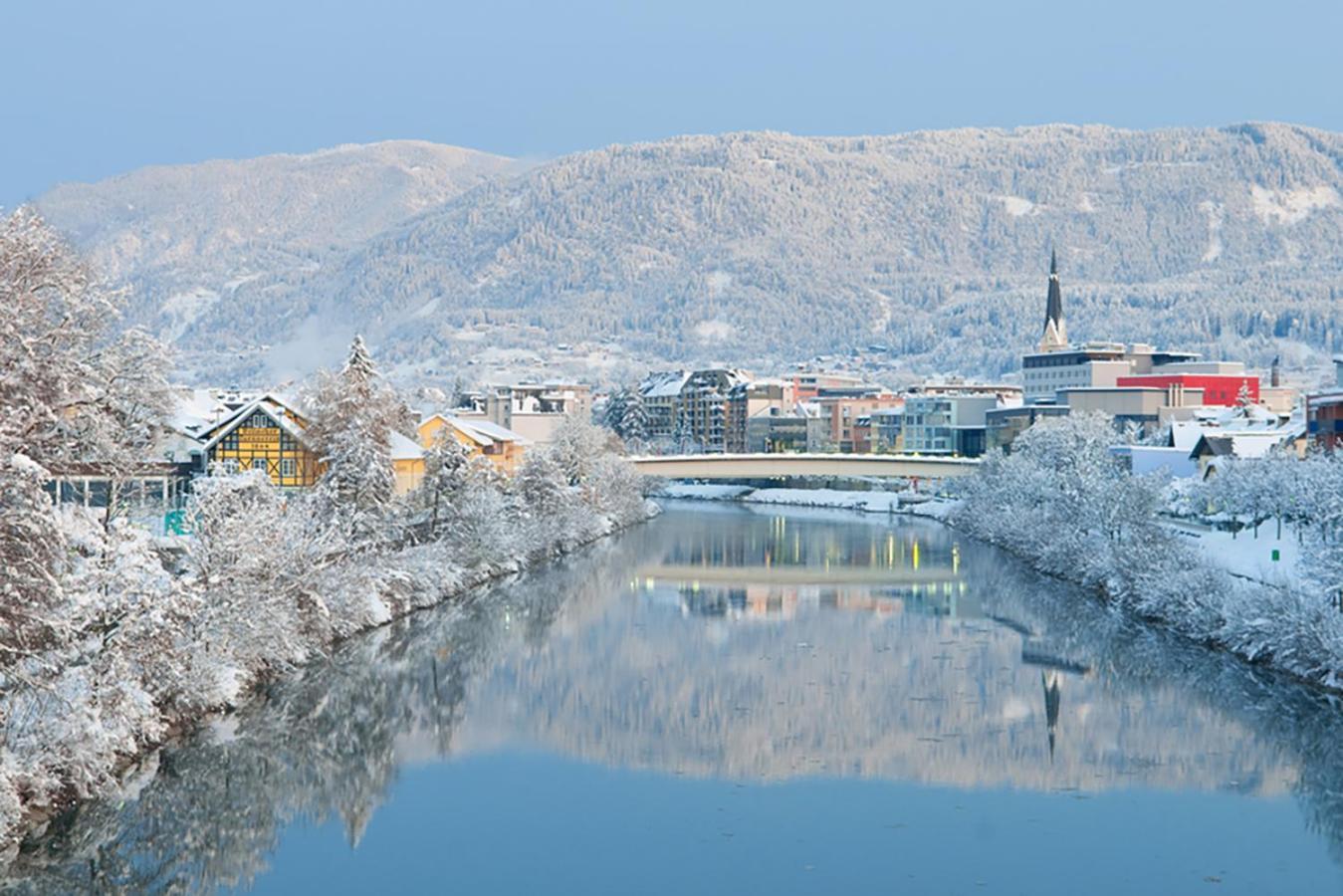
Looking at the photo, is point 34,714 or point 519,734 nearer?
point 34,714

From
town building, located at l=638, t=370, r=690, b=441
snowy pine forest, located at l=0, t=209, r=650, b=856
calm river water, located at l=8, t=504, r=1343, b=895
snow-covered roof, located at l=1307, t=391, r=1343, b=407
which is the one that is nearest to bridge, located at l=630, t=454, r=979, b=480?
snow-covered roof, located at l=1307, t=391, r=1343, b=407

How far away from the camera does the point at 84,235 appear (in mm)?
36875

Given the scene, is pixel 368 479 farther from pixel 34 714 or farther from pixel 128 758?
pixel 34 714

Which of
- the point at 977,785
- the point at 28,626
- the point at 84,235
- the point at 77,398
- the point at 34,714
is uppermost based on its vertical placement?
the point at 84,235

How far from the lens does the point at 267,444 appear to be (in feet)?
204

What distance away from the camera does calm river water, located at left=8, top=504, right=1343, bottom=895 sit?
83.1 ft

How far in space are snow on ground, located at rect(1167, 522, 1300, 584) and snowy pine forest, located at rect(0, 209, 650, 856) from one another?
83.0ft

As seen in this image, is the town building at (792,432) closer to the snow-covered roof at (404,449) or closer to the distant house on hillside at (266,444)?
the snow-covered roof at (404,449)

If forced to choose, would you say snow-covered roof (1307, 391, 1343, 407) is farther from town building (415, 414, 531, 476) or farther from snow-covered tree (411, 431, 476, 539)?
snow-covered tree (411, 431, 476, 539)

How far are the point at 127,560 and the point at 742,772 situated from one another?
12.1m

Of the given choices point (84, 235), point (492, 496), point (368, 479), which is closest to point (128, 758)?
point (84, 235)

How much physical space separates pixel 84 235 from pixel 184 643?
10.3 meters

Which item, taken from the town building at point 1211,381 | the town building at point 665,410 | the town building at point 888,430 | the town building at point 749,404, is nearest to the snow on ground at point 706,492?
the town building at point 888,430

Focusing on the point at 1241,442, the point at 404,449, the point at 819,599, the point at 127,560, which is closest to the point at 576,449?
the point at 404,449
